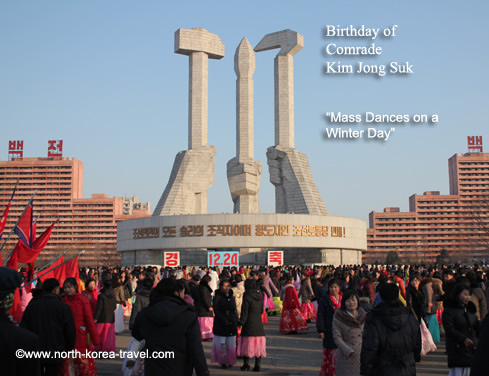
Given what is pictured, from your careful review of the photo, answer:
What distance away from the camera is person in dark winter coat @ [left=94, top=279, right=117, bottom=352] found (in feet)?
32.2

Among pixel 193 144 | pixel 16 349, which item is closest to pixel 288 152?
pixel 193 144

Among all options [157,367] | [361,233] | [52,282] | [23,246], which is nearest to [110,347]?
[23,246]

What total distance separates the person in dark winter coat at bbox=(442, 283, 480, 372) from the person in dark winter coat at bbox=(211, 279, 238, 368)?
3.64 meters

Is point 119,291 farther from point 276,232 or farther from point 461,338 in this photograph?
point 276,232

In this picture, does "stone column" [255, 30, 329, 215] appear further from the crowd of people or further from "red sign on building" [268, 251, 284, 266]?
the crowd of people

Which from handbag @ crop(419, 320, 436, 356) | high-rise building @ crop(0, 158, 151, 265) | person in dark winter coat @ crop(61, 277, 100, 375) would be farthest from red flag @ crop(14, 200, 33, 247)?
high-rise building @ crop(0, 158, 151, 265)

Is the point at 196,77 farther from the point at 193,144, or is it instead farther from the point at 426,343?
the point at 426,343

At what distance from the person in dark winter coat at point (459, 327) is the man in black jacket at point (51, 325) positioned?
3.75 meters

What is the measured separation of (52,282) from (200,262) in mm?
38442

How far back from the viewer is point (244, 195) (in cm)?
4572

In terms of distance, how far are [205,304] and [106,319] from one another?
1.84 metres

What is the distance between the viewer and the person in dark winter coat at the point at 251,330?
885 centimetres

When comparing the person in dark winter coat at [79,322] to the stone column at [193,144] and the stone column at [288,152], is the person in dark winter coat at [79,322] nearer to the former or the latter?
the stone column at [193,144]

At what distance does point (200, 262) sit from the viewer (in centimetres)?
4388
